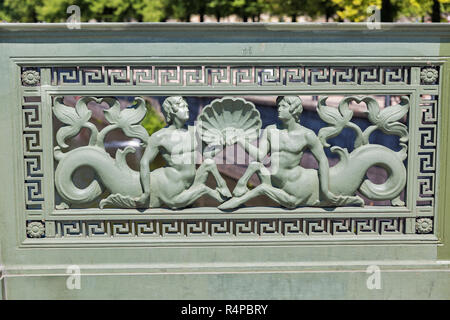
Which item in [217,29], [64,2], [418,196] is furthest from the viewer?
[64,2]

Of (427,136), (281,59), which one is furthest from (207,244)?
(427,136)

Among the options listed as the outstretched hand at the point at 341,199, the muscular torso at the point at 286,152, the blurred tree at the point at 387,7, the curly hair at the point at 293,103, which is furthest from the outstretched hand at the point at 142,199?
the blurred tree at the point at 387,7

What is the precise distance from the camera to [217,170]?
11.6 ft

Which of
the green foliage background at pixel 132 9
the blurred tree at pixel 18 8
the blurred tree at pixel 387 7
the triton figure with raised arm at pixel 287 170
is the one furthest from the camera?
the blurred tree at pixel 18 8

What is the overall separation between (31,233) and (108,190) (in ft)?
1.77

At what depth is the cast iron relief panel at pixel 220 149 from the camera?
3.46 metres

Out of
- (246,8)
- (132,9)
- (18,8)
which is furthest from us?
(18,8)

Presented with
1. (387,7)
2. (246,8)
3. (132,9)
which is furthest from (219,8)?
(387,7)

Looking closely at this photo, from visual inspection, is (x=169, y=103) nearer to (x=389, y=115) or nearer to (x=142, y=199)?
(x=142, y=199)

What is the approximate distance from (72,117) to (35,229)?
73cm

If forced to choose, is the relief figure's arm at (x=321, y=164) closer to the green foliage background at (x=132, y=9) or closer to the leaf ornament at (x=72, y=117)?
the leaf ornament at (x=72, y=117)

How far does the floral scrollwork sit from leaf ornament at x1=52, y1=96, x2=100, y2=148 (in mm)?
532

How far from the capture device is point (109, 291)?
3529 mm

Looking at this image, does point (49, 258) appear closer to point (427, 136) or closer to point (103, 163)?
point (103, 163)
